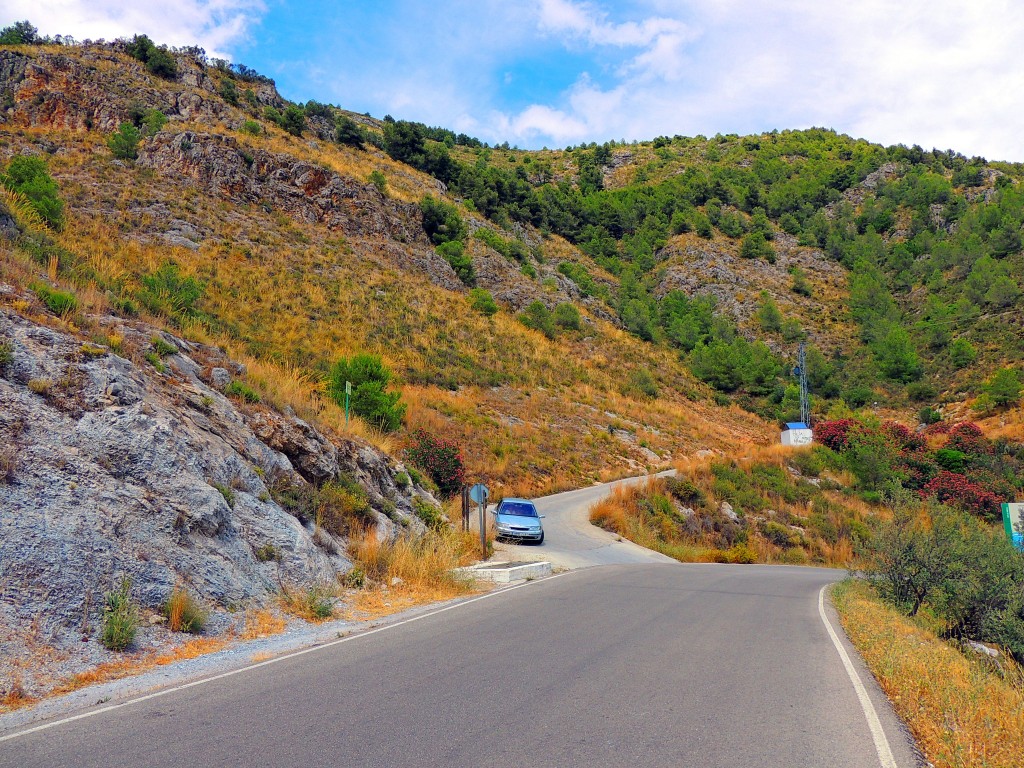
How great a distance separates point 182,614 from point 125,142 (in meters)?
50.0

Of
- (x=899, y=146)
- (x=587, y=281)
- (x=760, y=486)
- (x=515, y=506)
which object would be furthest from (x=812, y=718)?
(x=899, y=146)

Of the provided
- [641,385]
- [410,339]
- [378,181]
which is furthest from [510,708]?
[378,181]

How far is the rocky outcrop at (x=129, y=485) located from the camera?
6598 millimetres

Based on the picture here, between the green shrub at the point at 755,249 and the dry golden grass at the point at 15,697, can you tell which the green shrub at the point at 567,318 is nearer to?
the green shrub at the point at 755,249

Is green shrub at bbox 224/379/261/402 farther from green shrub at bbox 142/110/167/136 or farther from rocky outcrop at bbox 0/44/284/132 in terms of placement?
rocky outcrop at bbox 0/44/284/132

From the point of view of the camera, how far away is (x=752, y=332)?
6888 cm

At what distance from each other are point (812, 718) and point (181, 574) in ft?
24.5

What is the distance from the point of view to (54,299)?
35.8ft

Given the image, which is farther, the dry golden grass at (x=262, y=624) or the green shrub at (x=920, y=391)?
the green shrub at (x=920, y=391)

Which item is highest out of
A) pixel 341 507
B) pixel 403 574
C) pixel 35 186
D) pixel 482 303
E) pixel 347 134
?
pixel 347 134

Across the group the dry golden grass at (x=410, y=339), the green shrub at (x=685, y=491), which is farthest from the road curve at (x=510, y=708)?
the green shrub at (x=685, y=491)

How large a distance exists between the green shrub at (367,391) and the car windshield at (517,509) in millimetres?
5514

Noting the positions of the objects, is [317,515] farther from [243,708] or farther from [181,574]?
[243,708]

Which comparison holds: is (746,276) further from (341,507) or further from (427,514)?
(341,507)
